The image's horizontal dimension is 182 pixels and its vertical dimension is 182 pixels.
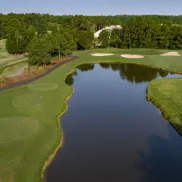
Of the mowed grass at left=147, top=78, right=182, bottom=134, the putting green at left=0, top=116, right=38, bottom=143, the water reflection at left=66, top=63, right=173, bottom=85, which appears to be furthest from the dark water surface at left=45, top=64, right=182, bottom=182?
the water reflection at left=66, top=63, right=173, bottom=85

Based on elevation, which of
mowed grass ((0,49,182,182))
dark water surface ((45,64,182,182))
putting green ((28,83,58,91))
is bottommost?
dark water surface ((45,64,182,182))

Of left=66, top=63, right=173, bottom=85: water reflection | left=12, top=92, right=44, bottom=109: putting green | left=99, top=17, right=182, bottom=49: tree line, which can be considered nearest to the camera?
left=12, top=92, right=44, bottom=109: putting green

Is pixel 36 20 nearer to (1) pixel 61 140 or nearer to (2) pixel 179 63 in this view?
(2) pixel 179 63

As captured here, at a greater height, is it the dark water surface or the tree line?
the tree line

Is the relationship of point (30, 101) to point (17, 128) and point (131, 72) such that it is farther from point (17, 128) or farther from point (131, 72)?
point (131, 72)

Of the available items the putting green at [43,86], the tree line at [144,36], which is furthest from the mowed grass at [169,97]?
the tree line at [144,36]

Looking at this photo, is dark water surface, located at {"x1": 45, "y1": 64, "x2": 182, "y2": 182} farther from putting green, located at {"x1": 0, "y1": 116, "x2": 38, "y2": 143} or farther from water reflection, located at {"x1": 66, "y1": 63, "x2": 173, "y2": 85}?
water reflection, located at {"x1": 66, "y1": 63, "x2": 173, "y2": 85}

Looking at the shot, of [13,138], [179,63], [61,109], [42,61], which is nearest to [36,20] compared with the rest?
[42,61]

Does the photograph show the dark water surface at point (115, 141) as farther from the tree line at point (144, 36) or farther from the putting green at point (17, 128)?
the tree line at point (144, 36)
